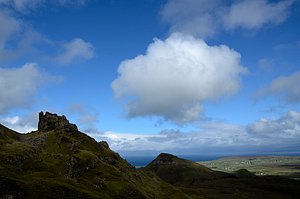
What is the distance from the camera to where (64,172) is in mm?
133875

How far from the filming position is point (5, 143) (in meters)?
139

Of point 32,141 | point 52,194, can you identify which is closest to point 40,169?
point 52,194

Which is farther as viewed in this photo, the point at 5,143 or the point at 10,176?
the point at 5,143

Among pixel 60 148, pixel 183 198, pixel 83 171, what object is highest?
pixel 60 148

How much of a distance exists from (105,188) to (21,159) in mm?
30086

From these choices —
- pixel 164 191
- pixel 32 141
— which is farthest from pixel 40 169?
pixel 164 191

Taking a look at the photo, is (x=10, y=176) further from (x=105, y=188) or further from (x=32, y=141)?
(x=32, y=141)

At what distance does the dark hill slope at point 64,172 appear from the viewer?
334 ft

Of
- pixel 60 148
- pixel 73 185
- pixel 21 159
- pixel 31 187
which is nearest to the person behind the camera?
pixel 31 187

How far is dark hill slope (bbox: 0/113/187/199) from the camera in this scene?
334ft

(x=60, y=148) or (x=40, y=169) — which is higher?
(x=60, y=148)

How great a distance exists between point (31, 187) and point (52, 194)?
622 cm

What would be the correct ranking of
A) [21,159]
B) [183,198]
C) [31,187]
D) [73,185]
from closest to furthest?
[31,187]
[73,185]
[21,159]
[183,198]

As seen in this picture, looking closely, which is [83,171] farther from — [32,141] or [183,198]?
[183,198]
